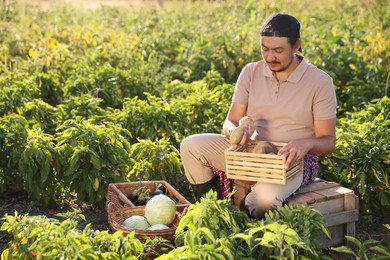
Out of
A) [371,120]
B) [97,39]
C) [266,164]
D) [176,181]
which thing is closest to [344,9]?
[97,39]

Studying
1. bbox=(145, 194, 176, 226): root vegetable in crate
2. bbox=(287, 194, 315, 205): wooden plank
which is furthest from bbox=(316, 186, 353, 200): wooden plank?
bbox=(145, 194, 176, 226): root vegetable in crate

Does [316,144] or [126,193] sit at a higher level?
[316,144]

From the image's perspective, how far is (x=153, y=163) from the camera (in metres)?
4.76

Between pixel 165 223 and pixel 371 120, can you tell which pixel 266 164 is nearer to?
pixel 165 223

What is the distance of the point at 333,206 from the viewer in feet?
13.3

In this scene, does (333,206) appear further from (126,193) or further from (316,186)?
(126,193)

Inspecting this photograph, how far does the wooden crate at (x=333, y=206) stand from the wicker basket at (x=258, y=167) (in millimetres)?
142

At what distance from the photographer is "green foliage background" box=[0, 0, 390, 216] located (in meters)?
4.68

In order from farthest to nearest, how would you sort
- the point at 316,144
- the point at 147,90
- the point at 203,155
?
the point at 147,90 < the point at 203,155 < the point at 316,144

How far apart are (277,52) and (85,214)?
5.60 ft

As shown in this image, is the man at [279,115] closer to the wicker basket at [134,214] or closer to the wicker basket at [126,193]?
the wicker basket at [126,193]

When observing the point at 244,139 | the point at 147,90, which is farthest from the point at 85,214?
the point at 147,90

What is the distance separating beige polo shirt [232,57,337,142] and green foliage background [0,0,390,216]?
2.16 feet

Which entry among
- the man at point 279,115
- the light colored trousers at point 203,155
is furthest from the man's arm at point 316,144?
the light colored trousers at point 203,155
